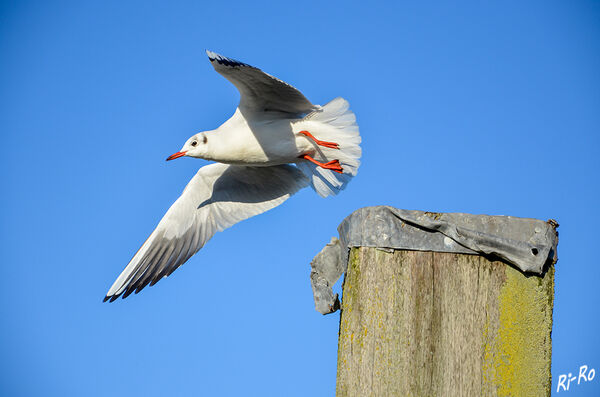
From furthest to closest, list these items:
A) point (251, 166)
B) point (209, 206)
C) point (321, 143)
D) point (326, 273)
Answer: point (209, 206) < point (251, 166) < point (321, 143) < point (326, 273)

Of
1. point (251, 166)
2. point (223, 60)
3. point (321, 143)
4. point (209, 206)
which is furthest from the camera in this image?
point (209, 206)

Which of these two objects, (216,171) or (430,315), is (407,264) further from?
(216,171)

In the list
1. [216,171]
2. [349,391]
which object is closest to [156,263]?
[216,171]

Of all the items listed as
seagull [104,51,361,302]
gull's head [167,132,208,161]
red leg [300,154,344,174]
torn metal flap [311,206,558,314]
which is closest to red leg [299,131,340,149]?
seagull [104,51,361,302]

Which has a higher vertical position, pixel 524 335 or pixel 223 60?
pixel 223 60

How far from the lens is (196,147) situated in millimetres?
6094

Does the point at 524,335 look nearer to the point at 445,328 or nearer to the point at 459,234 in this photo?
the point at 445,328

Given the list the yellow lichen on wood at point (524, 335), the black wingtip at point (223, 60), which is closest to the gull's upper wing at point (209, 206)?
the black wingtip at point (223, 60)

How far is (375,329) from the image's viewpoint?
2.35 m

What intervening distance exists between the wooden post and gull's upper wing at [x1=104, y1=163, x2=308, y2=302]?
4039mm

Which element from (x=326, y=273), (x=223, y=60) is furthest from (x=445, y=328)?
(x=223, y=60)

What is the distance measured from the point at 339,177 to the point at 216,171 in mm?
1224

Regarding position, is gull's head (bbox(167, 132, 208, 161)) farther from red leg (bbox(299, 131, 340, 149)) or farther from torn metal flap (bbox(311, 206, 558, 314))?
torn metal flap (bbox(311, 206, 558, 314))

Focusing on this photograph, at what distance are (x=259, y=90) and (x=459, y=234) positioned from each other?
3590 millimetres
